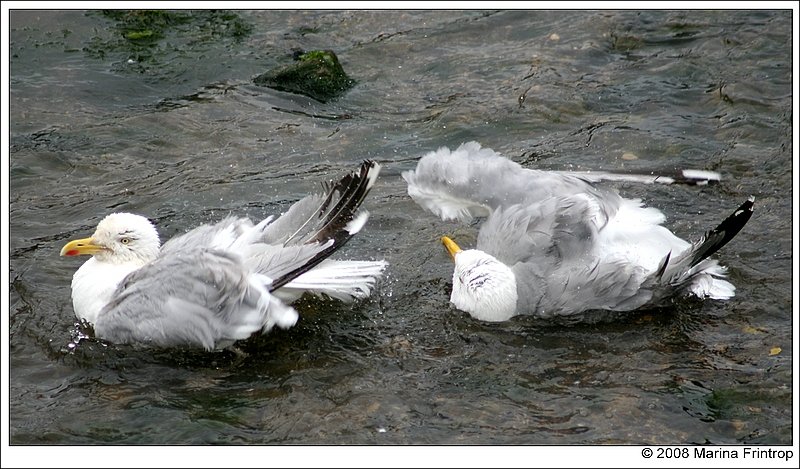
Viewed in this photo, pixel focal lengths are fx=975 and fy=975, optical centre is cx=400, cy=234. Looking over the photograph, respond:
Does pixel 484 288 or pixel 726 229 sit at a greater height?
pixel 726 229

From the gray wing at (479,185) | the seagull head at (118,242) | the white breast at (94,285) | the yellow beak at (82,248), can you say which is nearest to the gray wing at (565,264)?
the gray wing at (479,185)

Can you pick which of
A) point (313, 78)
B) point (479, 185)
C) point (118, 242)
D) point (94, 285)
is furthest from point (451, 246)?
point (313, 78)

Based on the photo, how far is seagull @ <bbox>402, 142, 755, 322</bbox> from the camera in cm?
531

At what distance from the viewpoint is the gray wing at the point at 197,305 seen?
4945 millimetres

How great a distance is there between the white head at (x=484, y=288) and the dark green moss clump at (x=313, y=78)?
2934 millimetres

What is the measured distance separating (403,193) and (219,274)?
2.16 m

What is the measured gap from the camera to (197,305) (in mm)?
4957

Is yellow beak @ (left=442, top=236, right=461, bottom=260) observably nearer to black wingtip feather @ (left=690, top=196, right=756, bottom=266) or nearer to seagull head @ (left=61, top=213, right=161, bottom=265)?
black wingtip feather @ (left=690, top=196, right=756, bottom=266)

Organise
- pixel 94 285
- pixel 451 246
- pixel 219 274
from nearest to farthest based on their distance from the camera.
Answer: pixel 219 274, pixel 94 285, pixel 451 246

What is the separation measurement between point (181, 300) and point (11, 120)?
11.2 feet

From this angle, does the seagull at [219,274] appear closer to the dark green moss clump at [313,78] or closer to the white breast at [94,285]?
the white breast at [94,285]

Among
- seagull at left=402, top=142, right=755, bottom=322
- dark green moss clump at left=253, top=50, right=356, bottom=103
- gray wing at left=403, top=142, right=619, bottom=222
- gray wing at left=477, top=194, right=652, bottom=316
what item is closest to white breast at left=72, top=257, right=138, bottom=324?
gray wing at left=403, top=142, right=619, bottom=222

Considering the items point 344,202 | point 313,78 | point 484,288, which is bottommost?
point 484,288

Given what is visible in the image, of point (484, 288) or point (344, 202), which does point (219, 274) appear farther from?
point (484, 288)
